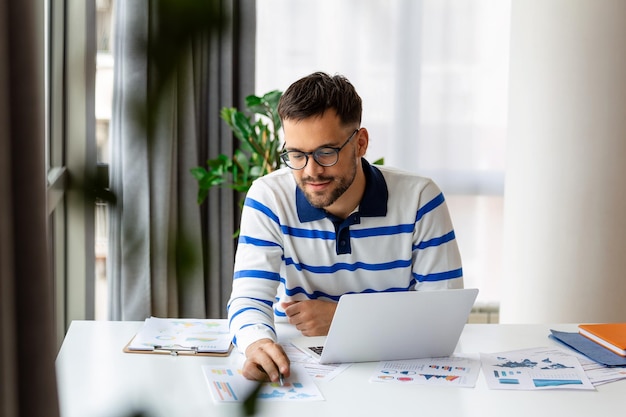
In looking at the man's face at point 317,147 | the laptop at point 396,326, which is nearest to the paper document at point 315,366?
the laptop at point 396,326

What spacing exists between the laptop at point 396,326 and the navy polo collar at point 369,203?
41 cm

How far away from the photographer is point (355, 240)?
6.27 ft

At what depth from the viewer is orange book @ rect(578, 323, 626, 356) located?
1.63 meters

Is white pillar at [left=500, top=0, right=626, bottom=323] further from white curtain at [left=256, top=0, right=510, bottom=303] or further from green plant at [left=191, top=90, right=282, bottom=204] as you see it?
green plant at [left=191, top=90, right=282, bottom=204]

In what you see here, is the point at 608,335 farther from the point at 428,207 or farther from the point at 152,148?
the point at 152,148

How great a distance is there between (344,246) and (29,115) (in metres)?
1.66

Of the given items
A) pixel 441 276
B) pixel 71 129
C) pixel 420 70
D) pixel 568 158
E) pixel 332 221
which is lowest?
pixel 441 276

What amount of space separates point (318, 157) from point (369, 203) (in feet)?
0.66

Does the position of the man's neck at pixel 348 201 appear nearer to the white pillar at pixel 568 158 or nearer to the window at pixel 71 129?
the white pillar at pixel 568 158

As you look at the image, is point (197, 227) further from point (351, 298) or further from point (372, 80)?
point (372, 80)

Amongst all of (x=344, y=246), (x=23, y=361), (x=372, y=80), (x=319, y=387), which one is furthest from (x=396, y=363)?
(x=372, y=80)

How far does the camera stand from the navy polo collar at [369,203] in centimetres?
188

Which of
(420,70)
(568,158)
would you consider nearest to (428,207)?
(568,158)

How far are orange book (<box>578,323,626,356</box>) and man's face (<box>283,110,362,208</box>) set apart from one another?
65 centimetres
